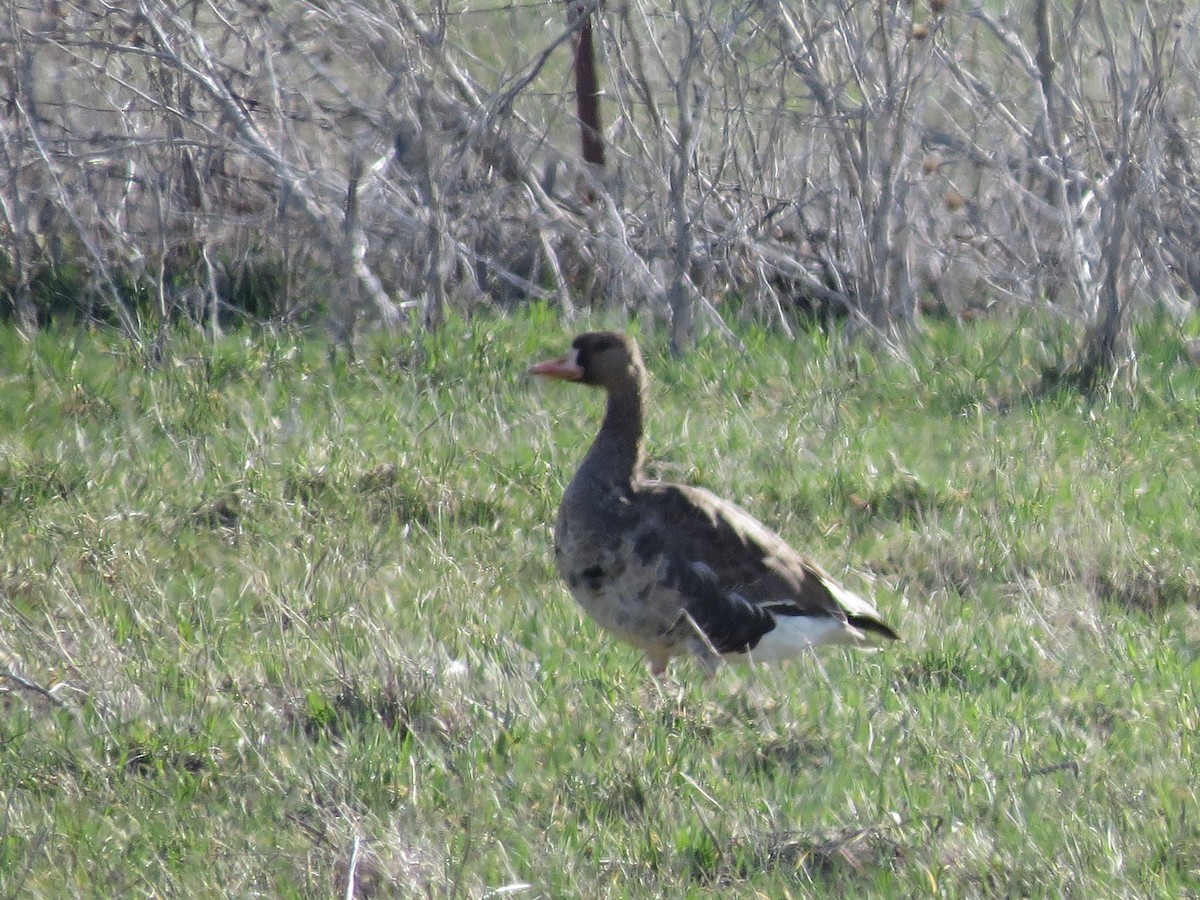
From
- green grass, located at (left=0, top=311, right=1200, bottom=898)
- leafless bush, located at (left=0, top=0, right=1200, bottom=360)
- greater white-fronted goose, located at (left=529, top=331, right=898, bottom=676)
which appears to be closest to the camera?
green grass, located at (left=0, top=311, right=1200, bottom=898)

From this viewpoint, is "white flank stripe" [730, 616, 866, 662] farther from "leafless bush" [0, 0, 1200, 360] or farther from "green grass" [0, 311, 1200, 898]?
"leafless bush" [0, 0, 1200, 360]

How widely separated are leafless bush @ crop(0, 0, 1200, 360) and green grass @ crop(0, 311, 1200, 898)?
0.66 meters

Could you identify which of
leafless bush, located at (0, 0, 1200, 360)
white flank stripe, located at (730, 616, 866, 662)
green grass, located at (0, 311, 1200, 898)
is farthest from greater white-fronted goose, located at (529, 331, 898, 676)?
leafless bush, located at (0, 0, 1200, 360)

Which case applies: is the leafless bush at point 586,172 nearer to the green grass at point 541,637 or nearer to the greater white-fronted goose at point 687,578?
the green grass at point 541,637

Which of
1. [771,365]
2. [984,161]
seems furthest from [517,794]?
[984,161]

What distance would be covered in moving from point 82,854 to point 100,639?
3.76 ft

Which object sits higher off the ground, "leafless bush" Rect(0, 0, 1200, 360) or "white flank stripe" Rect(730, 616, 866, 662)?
"leafless bush" Rect(0, 0, 1200, 360)

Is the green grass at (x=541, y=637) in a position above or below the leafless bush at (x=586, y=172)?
below

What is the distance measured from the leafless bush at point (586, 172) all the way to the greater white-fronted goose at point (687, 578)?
2.58m

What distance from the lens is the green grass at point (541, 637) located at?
3938 mm

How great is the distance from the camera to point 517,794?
426 cm

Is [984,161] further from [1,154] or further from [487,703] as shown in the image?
[487,703]

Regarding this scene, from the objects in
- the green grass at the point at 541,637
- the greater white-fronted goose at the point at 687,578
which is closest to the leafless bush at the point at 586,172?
the green grass at the point at 541,637

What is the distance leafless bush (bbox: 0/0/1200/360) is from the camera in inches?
316
